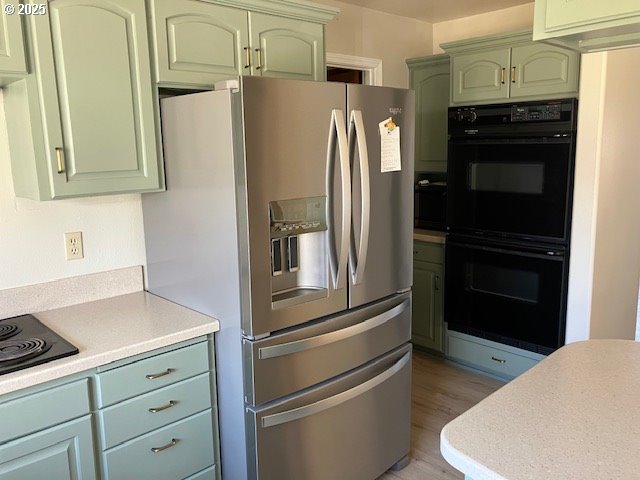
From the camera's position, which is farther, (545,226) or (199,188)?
(545,226)

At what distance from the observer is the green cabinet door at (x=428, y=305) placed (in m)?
3.67

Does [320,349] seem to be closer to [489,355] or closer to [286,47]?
[286,47]

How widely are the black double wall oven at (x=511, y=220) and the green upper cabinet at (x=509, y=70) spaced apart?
82 millimetres

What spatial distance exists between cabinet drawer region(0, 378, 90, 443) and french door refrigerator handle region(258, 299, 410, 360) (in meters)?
0.59

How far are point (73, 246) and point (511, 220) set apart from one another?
7.67ft

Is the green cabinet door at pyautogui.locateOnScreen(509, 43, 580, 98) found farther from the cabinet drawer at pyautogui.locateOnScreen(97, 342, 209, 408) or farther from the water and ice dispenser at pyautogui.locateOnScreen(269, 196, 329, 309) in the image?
the cabinet drawer at pyautogui.locateOnScreen(97, 342, 209, 408)

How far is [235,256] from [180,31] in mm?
912

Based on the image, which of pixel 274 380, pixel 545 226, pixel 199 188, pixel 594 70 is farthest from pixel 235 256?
pixel 594 70

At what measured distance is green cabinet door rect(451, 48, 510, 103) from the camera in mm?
3127

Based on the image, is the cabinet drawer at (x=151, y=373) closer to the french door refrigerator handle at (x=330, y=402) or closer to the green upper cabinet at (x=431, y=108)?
the french door refrigerator handle at (x=330, y=402)

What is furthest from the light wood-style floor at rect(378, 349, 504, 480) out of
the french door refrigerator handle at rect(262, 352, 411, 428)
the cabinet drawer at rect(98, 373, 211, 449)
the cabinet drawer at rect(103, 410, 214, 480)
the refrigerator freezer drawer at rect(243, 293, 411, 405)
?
the cabinet drawer at rect(98, 373, 211, 449)

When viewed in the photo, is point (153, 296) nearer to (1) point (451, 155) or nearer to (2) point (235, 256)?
(2) point (235, 256)

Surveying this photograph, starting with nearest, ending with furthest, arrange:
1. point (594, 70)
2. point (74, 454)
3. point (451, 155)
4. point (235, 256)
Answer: point (74, 454), point (235, 256), point (594, 70), point (451, 155)

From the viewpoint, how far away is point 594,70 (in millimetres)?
2732
